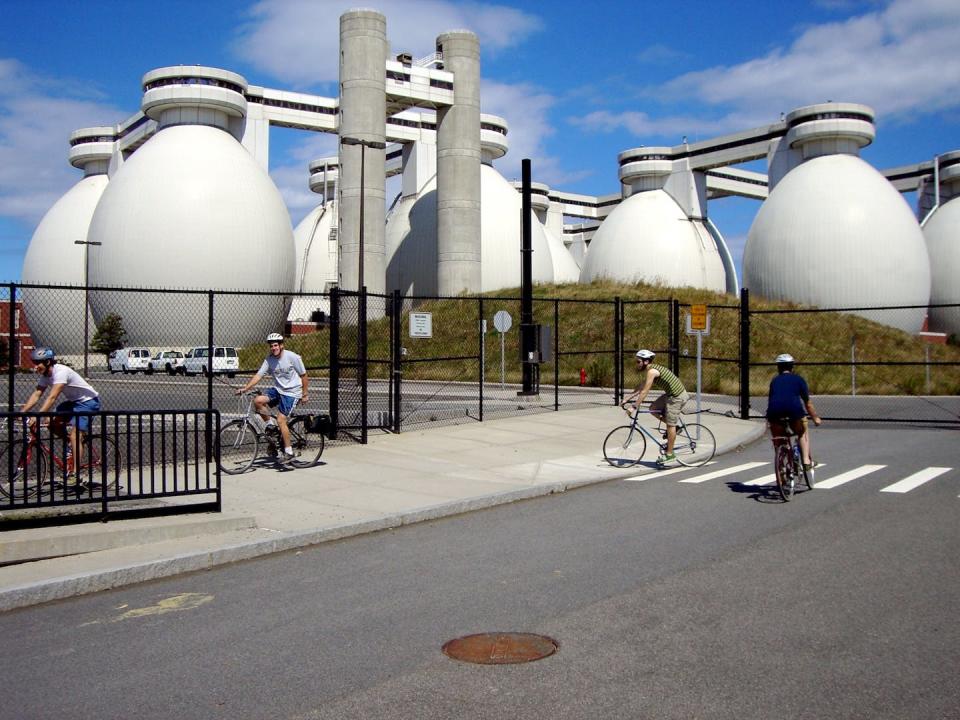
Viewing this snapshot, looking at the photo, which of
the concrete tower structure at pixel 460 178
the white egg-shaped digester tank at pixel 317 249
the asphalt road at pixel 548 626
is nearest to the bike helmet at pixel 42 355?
the asphalt road at pixel 548 626

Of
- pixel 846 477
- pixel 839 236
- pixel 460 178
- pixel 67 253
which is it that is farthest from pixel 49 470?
pixel 67 253

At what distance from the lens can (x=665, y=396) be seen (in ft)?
42.8

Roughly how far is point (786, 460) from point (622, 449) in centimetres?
390

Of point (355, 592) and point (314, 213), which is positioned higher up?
point (314, 213)

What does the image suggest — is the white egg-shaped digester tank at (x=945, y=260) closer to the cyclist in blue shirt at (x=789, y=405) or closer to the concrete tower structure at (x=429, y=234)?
the concrete tower structure at (x=429, y=234)

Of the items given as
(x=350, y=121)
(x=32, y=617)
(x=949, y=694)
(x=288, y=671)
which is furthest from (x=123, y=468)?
(x=350, y=121)

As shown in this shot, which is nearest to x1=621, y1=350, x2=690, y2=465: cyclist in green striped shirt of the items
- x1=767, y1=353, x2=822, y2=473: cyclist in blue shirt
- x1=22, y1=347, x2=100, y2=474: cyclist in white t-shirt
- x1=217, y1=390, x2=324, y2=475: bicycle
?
x1=767, y1=353, x2=822, y2=473: cyclist in blue shirt

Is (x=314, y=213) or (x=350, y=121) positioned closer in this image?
(x=350, y=121)

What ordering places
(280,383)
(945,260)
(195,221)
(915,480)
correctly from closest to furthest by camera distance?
(915,480) < (280,383) < (195,221) < (945,260)

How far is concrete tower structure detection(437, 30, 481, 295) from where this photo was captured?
56.7 m

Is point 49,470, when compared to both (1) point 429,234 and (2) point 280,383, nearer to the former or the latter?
(2) point 280,383

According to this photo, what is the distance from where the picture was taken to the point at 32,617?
255 inches

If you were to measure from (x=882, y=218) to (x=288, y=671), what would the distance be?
61.3 metres

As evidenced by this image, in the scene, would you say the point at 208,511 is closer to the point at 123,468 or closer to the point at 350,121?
the point at 123,468
